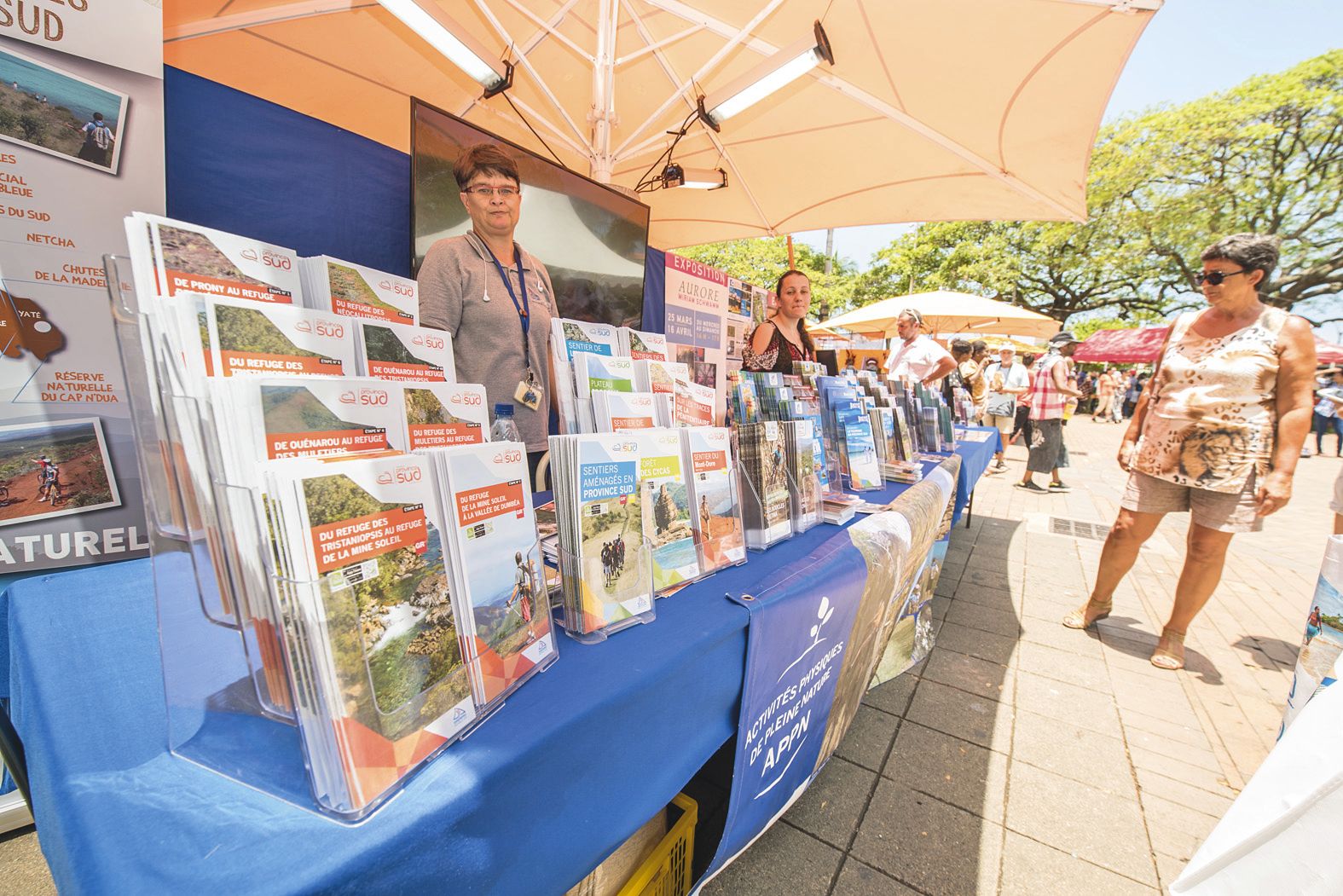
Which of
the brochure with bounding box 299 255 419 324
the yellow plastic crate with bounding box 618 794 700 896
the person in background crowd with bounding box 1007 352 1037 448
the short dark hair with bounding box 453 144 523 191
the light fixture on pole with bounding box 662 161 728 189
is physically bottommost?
the yellow plastic crate with bounding box 618 794 700 896

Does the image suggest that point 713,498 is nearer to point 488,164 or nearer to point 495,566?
point 495,566

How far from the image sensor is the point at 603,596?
3.01 ft

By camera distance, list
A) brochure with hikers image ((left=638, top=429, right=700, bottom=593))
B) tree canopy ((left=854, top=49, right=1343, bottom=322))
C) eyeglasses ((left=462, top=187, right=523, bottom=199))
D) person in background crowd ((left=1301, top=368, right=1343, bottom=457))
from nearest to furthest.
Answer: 1. brochure with hikers image ((left=638, top=429, right=700, bottom=593))
2. eyeglasses ((left=462, top=187, right=523, bottom=199))
3. person in background crowd ((left=1301, top=368, right=1343, bottom=457))
4. tree canopy ((left=854, top=49, right=1343, bottom=322))

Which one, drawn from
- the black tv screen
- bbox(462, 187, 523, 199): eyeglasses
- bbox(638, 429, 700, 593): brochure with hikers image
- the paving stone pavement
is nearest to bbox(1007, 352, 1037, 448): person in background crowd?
the paving stone pavement

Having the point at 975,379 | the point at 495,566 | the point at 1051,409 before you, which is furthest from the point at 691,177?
the point at 975,379

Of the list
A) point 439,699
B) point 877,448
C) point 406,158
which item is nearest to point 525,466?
point 439,699

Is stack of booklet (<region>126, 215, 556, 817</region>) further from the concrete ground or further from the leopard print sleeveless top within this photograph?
the leopard print sleeveless top

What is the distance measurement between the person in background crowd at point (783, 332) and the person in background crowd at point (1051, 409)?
4516mm

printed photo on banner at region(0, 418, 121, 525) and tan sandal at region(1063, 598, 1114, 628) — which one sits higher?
printed photo on banner at region(0, 418, 121, 525)

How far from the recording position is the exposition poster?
3.83ft

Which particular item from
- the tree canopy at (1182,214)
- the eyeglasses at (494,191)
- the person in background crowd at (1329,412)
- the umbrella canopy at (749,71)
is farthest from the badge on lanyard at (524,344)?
the person in background crowd at (1329,412)

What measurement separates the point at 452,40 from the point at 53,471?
228cm

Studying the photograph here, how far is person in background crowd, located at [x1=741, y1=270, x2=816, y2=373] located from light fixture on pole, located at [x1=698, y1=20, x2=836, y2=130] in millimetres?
995

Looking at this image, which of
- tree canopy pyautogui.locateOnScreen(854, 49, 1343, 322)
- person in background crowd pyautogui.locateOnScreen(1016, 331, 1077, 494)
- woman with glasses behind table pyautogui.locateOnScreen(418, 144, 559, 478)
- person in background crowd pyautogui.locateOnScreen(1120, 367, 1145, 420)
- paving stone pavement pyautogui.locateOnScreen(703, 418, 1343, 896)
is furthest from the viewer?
person in background crowd pyautogui.locateOnScreen(1120, 367, 1145, 420)
